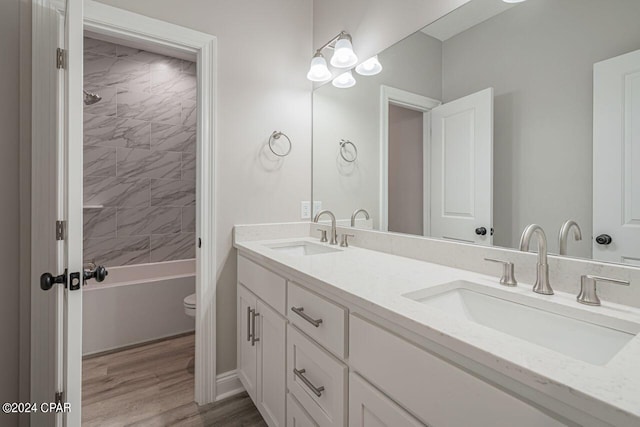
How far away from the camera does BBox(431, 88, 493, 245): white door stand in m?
1.19

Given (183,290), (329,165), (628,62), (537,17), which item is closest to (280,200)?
(329,165)

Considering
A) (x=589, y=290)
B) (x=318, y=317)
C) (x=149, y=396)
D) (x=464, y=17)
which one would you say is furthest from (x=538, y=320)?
(x=149, y=396)

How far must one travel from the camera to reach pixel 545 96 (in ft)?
3.33

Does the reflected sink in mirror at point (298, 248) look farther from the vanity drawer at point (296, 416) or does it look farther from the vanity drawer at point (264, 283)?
the vanity drawer at point (296, 416)

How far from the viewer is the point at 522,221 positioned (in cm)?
108

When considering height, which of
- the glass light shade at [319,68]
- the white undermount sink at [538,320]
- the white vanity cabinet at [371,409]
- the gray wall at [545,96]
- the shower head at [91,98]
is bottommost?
the white vanity cabinet at [371,409]

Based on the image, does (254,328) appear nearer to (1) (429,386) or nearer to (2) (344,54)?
(1) (429,386)

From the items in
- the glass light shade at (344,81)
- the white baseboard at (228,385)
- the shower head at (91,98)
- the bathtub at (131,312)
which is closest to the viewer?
the white baseboard at (228,385)

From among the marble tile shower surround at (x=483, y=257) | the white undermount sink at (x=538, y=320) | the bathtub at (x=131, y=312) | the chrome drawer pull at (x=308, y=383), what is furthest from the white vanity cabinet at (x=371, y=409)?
the bathtub at (x=131, y=312)

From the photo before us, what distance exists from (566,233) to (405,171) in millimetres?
754

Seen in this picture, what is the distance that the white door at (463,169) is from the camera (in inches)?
47.0

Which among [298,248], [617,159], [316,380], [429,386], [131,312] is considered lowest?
[131,312]

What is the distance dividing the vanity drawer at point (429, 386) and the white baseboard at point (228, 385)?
1.28m

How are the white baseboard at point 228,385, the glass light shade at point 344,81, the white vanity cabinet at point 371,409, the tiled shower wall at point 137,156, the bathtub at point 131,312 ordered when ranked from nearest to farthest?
the white vanity cabinet at point 371,409, the white baseboard at point 228,385, the glass light shade at point 344,81, the bathtub at point 131,312, the tiled shower wall at point 137,156
